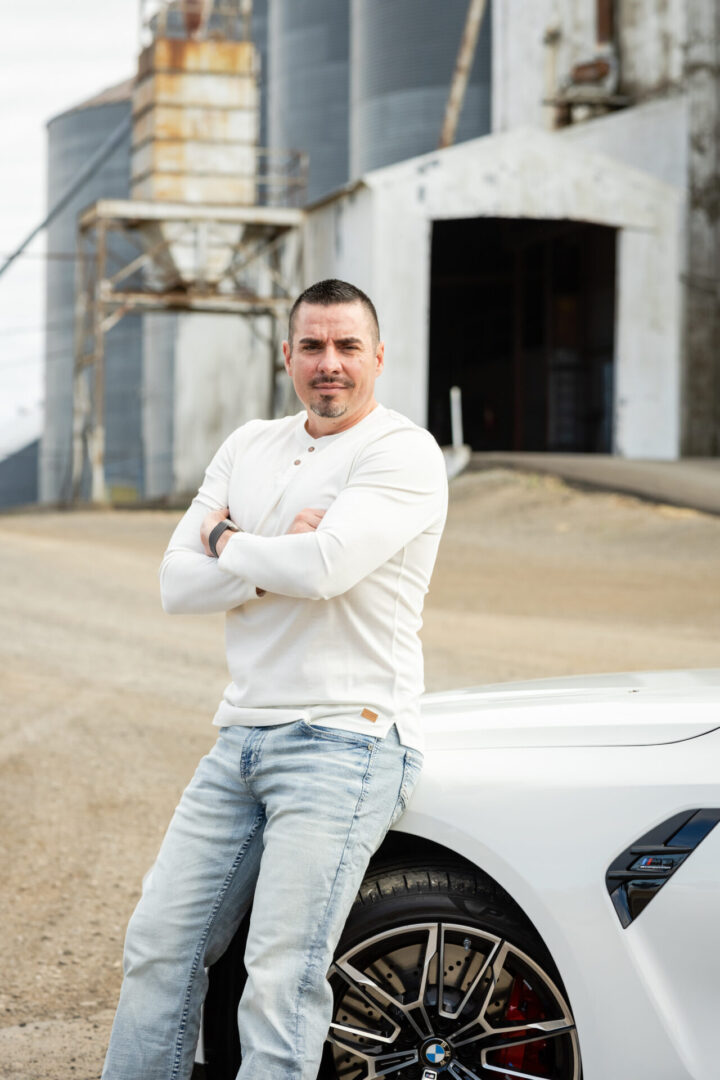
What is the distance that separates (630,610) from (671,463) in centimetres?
1016

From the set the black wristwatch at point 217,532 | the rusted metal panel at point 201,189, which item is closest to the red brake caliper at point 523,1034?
the black wristwatch at point 217,532

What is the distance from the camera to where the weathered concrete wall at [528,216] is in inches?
923

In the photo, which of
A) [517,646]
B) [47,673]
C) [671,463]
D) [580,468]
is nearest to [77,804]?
[47,673]

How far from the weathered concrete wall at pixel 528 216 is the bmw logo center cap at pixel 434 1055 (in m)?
20.6

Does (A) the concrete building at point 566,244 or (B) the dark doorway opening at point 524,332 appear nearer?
(A) the concrete building at point 566,244

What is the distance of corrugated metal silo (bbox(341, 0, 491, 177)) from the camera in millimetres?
45500

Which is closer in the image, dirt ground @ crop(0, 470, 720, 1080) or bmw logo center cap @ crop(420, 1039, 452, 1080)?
bmw logo center cap @ crop(420, 1039, 452, 1080)

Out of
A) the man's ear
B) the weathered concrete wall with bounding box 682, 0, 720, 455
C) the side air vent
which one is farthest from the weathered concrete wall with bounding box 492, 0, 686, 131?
the side air vent

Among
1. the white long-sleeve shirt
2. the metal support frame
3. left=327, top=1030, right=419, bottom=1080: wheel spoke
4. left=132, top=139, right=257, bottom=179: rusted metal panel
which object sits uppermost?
left=132, top=139, right=257, bottom=179: rusted metal panel

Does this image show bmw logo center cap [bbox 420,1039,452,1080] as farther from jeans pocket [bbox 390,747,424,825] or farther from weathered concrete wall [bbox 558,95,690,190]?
weathered concrete wall [bbox 558,95,690,190]

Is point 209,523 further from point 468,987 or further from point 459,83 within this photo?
point 459,83

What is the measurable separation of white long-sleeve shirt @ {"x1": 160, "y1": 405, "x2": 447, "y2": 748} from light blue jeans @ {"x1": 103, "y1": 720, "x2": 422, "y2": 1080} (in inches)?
2.9

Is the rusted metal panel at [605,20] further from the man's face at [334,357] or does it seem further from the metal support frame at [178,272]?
the man's face at [334,357]

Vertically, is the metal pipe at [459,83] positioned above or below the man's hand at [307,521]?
above
